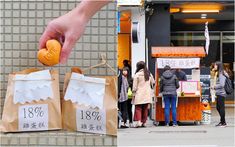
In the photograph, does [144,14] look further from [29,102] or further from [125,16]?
[29,102]

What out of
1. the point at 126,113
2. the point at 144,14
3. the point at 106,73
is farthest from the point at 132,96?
the point at 106,73

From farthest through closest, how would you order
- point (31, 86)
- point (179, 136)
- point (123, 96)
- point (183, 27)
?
point (183, 27) → point (123, 96) → point (179, 136) → point (31, 86)

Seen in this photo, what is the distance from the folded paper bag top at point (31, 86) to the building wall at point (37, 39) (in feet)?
0.53

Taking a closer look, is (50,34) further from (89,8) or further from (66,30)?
(89,8)

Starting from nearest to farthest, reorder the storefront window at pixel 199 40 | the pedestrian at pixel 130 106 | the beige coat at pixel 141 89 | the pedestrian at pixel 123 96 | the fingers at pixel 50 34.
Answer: the fingers at pixel 50 34 < the pedestrian at pixel 123 96 < the beige coat at pixel 141 89 < the pedestrian at pixel 130 106 < the storefront window at pixel 199 40

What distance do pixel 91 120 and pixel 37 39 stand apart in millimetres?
837

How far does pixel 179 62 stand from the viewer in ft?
47.3

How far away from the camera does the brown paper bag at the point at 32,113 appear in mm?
4254

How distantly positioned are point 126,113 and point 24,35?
9597 mm

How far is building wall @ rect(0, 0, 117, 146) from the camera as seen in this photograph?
4355 mm

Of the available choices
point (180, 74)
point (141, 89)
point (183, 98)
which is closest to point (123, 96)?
point (141, 89)

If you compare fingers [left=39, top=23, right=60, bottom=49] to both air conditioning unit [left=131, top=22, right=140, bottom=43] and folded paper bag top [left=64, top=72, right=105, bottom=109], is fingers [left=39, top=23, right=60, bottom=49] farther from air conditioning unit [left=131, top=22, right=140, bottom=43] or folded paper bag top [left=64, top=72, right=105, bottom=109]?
air conditioning unit [left=131, top=22, right=140, bottom=43]

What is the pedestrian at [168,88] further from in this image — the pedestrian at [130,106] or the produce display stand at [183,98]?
the pedestrian at [130,106]

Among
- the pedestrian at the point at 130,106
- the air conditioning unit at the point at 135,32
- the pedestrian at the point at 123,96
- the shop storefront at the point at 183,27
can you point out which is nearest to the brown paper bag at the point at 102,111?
the pedestrian at the point at 123,96
